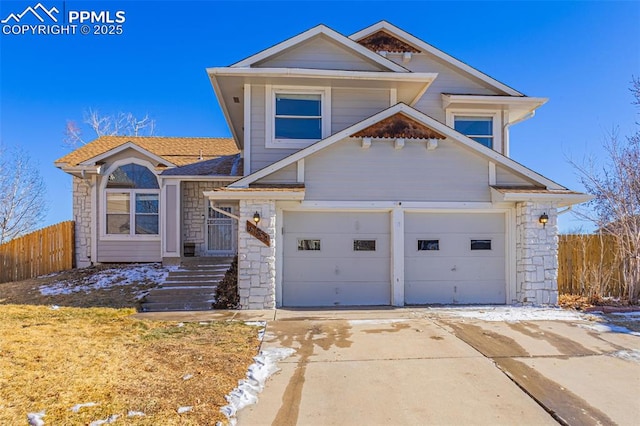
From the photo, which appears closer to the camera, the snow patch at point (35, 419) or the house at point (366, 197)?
the snow patch at point (35, 419)

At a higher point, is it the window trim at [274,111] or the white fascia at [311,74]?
the white fascia at [311,74]

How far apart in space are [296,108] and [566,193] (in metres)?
6.60

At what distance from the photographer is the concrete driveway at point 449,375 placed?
3795 mm

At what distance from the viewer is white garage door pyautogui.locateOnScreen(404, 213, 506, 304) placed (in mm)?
9117

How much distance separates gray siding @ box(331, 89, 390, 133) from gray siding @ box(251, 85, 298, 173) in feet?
4.90

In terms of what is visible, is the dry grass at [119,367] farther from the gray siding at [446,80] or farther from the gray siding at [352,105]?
the gray siding at [446,80]

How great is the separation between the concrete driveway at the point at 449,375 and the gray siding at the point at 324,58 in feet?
21.5

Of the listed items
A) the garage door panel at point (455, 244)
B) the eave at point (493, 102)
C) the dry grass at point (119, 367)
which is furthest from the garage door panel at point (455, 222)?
the dry grass at point (119, 367)

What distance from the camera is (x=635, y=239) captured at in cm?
966

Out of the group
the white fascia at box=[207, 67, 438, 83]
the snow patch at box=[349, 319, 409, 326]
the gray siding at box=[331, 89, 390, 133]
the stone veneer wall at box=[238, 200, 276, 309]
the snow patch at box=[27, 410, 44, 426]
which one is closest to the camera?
the snow patch at box=[27, 410, 44, 426]

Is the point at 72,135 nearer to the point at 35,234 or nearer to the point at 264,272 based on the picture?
the point at 35,234

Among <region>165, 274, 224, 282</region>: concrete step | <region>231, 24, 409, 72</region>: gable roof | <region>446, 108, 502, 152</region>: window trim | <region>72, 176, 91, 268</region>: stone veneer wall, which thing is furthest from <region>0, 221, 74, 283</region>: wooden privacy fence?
<region>446, 108, 502, 152</region>: window trim

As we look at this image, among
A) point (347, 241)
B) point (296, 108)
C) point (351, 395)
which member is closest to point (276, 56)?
point (296, 108)

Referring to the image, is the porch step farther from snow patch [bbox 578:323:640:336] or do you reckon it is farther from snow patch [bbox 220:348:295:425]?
snow patch [bbox 578:323:640:336]
